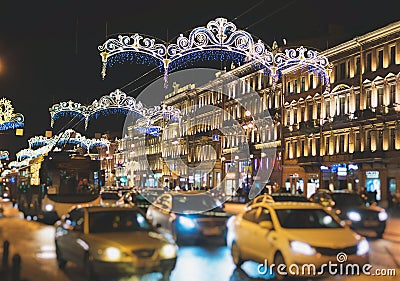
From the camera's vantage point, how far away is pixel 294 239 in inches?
482

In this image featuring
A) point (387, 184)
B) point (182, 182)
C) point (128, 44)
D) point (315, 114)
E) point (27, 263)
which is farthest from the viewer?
point (182, 182)

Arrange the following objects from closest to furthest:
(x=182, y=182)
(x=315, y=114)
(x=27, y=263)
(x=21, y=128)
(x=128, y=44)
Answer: (x=27, y=263)
(x=128, y=44)
(x=21, y=128)
(x=315, y=114)
(x=182, y=182)

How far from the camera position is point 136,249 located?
39.3 feet

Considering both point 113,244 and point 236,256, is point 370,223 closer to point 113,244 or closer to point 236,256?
point 236,256

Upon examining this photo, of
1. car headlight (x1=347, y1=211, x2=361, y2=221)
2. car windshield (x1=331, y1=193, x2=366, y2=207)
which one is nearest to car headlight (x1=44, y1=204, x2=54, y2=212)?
car windshield (x1=331, y1=193, x2=366, y2=207)

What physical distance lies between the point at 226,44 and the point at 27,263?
14.7 m

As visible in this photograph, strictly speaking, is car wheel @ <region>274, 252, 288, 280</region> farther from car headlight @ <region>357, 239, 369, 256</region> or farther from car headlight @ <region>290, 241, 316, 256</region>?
car headlight @ <region>357, 239, 369, 256</region>

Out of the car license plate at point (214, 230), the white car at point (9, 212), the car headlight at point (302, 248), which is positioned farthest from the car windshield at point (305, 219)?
the white car at point (9, 212)

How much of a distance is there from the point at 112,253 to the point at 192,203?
8678 mm

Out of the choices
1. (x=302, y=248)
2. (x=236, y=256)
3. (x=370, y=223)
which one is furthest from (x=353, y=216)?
(x=302, y=248)

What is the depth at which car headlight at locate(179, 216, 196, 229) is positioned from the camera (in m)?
18.6

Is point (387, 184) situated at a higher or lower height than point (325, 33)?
lower

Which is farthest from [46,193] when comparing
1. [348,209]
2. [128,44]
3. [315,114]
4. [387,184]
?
[315,114]

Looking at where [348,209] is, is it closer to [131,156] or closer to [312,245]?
[312,245]
